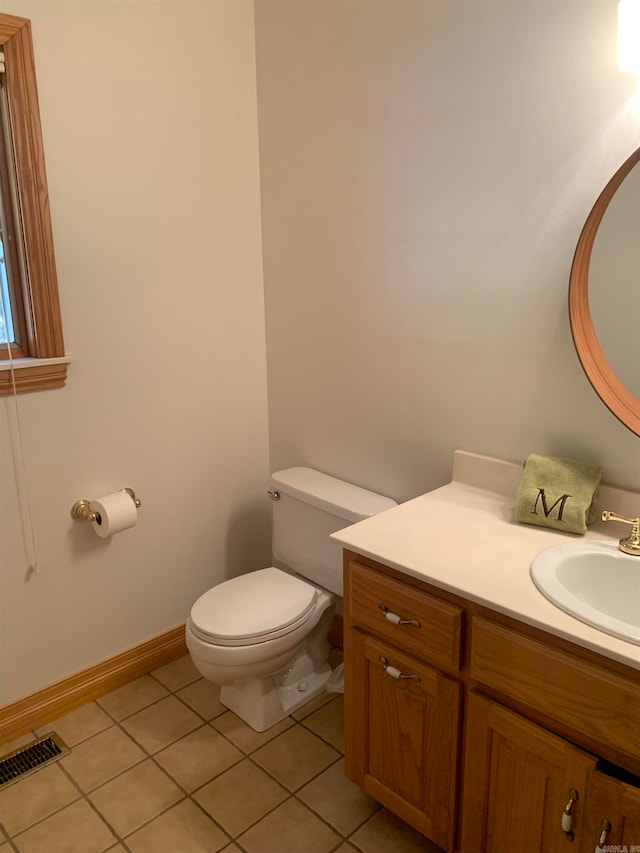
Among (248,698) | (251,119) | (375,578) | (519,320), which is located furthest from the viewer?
(251,119)

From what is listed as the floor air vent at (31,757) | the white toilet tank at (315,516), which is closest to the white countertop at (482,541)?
the white toilet tank at (315,516)

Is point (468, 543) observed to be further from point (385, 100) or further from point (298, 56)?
point (298, 56)

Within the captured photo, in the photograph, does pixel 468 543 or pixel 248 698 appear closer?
pixel 468 543

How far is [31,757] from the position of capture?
1940 mm

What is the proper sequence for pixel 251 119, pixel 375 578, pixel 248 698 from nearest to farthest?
pixel 375 578, pixel 248 698, pixel 251 119

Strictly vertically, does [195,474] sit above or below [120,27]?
below

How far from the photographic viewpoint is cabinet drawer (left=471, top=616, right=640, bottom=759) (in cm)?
109

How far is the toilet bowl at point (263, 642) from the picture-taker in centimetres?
186

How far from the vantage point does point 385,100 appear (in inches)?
73.9

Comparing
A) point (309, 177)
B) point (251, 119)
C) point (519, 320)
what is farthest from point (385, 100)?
point (519, 320)

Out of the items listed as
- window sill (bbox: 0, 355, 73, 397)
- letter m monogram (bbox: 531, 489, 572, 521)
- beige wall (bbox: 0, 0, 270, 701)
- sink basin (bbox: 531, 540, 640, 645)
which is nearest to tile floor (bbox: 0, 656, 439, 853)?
beige wall (bbox: 0, 0, 270, 701)

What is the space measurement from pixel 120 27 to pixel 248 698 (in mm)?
2082

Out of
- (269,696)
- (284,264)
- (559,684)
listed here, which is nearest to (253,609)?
(269,696)

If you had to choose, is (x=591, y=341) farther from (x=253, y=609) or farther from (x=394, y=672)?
(x=253, y=609)
